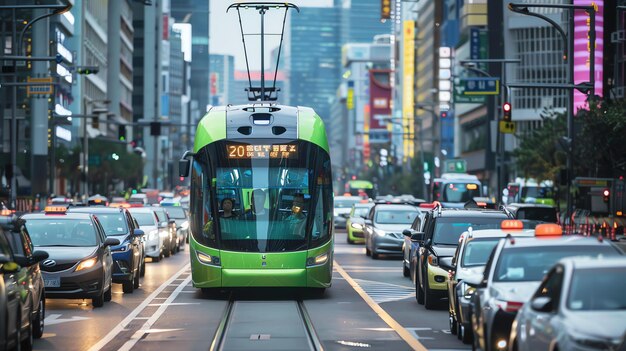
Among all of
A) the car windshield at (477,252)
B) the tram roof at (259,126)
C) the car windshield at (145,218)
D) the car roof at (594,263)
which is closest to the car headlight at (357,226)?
the car windshield at (145,218)

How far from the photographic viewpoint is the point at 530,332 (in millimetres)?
12695

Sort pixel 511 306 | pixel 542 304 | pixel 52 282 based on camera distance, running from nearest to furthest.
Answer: pixel 542 304 → pixel 511 306 → pixel 52 282

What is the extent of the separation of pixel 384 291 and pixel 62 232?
7411 millimetres

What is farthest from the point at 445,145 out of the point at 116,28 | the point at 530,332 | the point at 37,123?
the point at 530,332

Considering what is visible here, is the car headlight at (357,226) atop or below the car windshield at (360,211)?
below

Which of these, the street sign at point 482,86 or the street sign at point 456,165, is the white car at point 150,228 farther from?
the street sign at point 456,165

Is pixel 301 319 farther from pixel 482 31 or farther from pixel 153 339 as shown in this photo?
pixel 482 31

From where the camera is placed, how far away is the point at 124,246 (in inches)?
1206

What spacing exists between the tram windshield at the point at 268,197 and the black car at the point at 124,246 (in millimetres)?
3166

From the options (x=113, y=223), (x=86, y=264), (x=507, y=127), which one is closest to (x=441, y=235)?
(x=86, y=264)

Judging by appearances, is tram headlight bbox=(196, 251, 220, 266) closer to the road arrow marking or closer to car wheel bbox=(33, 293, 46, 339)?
the road arrow marking

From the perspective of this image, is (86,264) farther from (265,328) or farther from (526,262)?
(526,262)

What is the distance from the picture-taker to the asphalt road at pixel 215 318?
760 inches

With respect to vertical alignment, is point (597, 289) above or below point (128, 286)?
above
